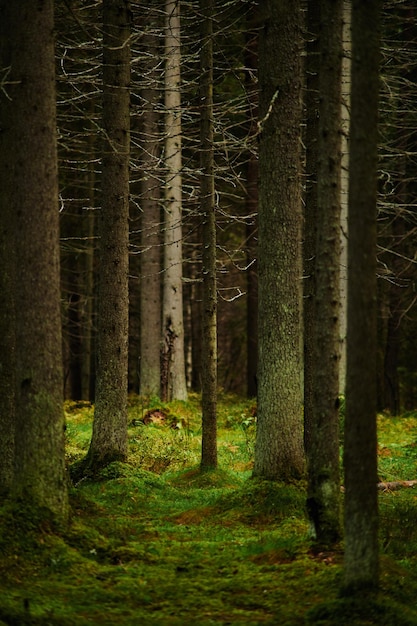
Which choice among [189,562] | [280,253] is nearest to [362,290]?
[189,562]

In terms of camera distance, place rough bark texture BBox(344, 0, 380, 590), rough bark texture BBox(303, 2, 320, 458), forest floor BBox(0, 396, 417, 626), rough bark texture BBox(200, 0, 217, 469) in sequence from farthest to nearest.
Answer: rough bark texture BBox(200, 0, 217, 469), rough bark texture BBox(303, 2, 320, 458), forest floor BBox(0, 396, 417, 626), rough bark texture BBox(344, 0, 380, 590)

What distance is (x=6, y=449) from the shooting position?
28.5 ft

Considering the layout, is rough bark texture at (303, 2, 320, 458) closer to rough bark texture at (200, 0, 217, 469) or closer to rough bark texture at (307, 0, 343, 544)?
rough bark texture at (200, 0, 217, 469)

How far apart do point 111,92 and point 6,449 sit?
18.7 feet

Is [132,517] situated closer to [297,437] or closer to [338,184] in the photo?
[297,437]

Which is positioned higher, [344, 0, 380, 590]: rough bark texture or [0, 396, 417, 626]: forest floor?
[344, 0, 380, 590]: rough bark texture

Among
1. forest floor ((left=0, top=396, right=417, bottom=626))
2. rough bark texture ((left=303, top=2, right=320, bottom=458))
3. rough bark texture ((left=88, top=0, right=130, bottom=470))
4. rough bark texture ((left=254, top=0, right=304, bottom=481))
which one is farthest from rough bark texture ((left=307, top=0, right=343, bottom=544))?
rough bark texture ((left=88, top=0, right=130, bottom=470))

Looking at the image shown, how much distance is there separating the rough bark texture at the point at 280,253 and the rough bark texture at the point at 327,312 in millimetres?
2116

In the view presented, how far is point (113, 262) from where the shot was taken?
38.1ft

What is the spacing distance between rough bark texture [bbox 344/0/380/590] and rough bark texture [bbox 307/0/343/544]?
1.33m

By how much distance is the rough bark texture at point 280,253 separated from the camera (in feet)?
31.3

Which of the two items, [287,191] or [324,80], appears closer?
[324,80]

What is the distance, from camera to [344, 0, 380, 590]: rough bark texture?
578cm

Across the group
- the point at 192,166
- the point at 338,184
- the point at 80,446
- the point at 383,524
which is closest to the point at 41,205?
the point at 338,184
